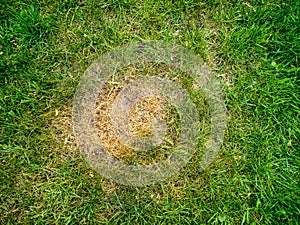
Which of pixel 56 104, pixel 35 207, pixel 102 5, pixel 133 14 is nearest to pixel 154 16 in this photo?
pixel 133 14

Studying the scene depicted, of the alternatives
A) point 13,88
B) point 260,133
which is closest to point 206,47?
point 260,133

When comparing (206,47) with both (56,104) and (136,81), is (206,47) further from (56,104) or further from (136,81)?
(56,104)

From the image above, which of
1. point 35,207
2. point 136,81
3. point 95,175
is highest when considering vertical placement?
point 136,81

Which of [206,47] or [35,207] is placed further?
[206,47]

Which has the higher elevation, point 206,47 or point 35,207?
point 206,47

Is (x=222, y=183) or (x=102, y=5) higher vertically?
(x=102, y=5)

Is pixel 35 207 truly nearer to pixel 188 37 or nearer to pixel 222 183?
pixel 222 183

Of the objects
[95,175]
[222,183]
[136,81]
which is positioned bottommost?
[95,175]
